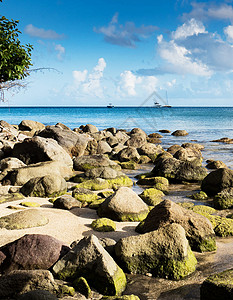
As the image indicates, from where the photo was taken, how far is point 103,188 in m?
11.1

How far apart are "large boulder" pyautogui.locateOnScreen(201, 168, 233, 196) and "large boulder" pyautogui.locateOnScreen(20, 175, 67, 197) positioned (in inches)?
200

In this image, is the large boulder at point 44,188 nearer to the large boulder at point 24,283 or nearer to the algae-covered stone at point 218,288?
the large boulder at point 24,283

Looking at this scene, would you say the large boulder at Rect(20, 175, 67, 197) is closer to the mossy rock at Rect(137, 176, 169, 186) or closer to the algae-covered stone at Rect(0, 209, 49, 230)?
the algae-covered stone at Rect(0, 209, 49, 230)

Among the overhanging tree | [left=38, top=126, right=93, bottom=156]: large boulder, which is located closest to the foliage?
the overhanging tree

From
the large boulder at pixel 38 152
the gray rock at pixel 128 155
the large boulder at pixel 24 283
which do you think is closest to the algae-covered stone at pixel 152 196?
the large boulder at pixel 38 152

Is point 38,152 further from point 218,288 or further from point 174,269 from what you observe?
point 218,288

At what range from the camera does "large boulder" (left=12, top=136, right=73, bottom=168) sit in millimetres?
13602

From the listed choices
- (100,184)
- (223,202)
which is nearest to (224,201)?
(223,202)

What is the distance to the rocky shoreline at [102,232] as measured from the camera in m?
4.74

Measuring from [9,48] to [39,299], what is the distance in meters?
6.44

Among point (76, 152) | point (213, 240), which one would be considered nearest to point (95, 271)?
point (213, 240)

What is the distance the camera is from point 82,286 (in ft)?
15.5

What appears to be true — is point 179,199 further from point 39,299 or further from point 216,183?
point 39,299

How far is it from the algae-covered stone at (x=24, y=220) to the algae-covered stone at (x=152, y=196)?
345 centimetres
